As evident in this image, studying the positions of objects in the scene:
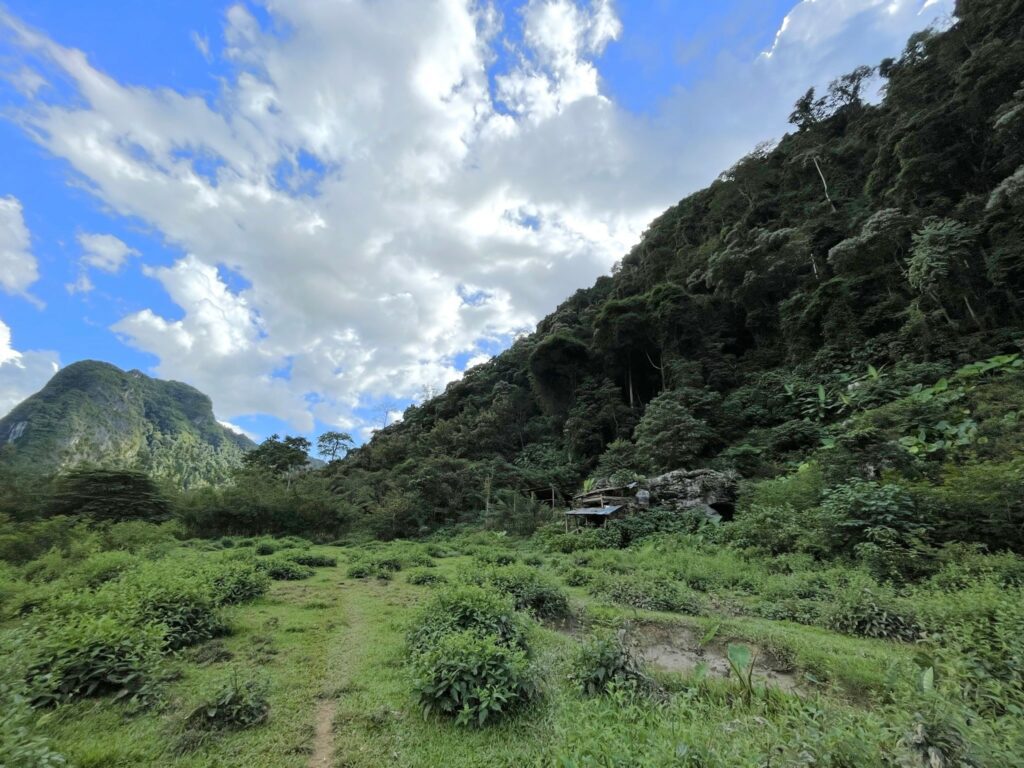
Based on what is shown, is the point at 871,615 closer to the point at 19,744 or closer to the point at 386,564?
the point at 19,744

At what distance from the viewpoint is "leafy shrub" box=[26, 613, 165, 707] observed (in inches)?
185

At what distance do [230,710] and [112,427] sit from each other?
99.7m

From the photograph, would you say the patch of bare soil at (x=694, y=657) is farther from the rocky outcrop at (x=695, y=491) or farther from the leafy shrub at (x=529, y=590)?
the rocky outcrop at (x=695, y=491)

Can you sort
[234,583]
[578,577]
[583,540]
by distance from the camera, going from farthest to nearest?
[583,540]
[578,577]
[234,583]

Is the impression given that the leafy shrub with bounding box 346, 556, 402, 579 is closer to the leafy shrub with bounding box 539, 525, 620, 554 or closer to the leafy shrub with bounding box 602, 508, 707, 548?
the leafy shrub with bounding box 539, 525, 620, 554

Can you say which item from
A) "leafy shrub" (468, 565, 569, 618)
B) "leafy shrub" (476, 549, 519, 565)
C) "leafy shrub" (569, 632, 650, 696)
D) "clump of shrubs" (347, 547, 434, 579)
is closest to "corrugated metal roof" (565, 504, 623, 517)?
"leafy shrub" (476, 549, 519, 565)

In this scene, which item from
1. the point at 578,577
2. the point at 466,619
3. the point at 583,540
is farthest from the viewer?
the point at 583,540

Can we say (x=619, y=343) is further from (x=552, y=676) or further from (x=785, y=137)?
(x=552, y=676)

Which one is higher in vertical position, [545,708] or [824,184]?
[824,184]

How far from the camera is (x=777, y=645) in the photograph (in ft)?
20.8

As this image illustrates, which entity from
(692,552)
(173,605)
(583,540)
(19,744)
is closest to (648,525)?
(583,540)

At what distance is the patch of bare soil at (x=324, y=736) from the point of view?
4027 millimetres

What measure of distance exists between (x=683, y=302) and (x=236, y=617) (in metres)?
30.6

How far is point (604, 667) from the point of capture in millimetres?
5059
